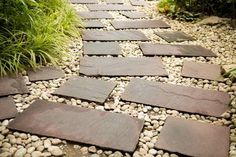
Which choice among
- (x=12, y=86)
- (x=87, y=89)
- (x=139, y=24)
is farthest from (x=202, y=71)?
(x=12, y=86)

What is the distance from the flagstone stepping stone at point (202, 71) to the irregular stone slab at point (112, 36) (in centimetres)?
89

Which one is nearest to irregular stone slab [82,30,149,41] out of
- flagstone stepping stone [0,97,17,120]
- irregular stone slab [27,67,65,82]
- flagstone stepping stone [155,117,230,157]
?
irregular stone slab [27,67,65,82]

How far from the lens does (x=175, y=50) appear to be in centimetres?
353

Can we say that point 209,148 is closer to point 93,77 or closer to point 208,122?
point 208,122

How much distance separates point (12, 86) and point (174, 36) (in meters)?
2.32

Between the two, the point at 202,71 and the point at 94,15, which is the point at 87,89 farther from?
the point at 94,15

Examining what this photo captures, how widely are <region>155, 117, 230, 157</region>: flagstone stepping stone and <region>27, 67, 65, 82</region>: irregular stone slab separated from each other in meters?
1.16

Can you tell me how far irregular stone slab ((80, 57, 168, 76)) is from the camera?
2.92 m

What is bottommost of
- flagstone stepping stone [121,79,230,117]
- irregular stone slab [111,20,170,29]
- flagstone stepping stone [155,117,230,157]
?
flagstone stepping stone [155,117,230,157]

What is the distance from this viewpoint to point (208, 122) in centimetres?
227

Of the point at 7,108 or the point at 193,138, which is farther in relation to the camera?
the point at 7,108

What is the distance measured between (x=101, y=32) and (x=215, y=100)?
6.44ft

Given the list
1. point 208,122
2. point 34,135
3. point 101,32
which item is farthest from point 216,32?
point 34,135

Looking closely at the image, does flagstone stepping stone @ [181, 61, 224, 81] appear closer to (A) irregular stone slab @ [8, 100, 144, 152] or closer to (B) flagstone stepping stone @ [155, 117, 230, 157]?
(B) flagstone stepping stone @ [155, 117, 230, 157]
